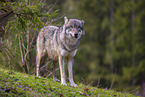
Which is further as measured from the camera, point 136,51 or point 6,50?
point 136,51

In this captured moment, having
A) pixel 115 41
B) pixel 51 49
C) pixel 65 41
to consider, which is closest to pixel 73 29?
pixel 65 41

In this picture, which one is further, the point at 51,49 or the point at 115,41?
the point at 115,41

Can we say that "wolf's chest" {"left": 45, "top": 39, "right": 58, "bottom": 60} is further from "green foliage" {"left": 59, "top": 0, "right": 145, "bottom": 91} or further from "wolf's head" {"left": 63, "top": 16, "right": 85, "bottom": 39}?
"green foliage" {"left": 59, "top": 0, "right": 145, "bottom": 91}

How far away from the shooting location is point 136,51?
20.0 m

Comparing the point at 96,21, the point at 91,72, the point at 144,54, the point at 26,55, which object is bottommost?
the point at 91,72

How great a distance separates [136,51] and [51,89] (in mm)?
16470

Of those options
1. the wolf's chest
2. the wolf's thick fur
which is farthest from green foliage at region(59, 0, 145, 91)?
the wolf's thick fur

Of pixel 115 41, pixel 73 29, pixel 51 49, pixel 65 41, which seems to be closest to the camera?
pixel 73 29

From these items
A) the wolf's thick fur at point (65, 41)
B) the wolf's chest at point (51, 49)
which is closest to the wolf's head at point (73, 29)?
the wolf's thick fur at point (65, 41)

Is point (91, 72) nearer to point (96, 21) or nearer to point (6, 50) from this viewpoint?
point (96, 21)

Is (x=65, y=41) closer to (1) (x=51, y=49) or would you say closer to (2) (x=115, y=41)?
(1) (x=51, y=49)

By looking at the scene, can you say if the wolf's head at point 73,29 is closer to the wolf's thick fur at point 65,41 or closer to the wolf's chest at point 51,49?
the wolf's thick fur at point 65,41

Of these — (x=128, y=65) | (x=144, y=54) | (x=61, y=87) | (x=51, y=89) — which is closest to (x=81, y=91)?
(x=61, y=87)

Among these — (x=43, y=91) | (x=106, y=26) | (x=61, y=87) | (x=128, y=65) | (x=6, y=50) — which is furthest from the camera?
(x=106, y=26)
